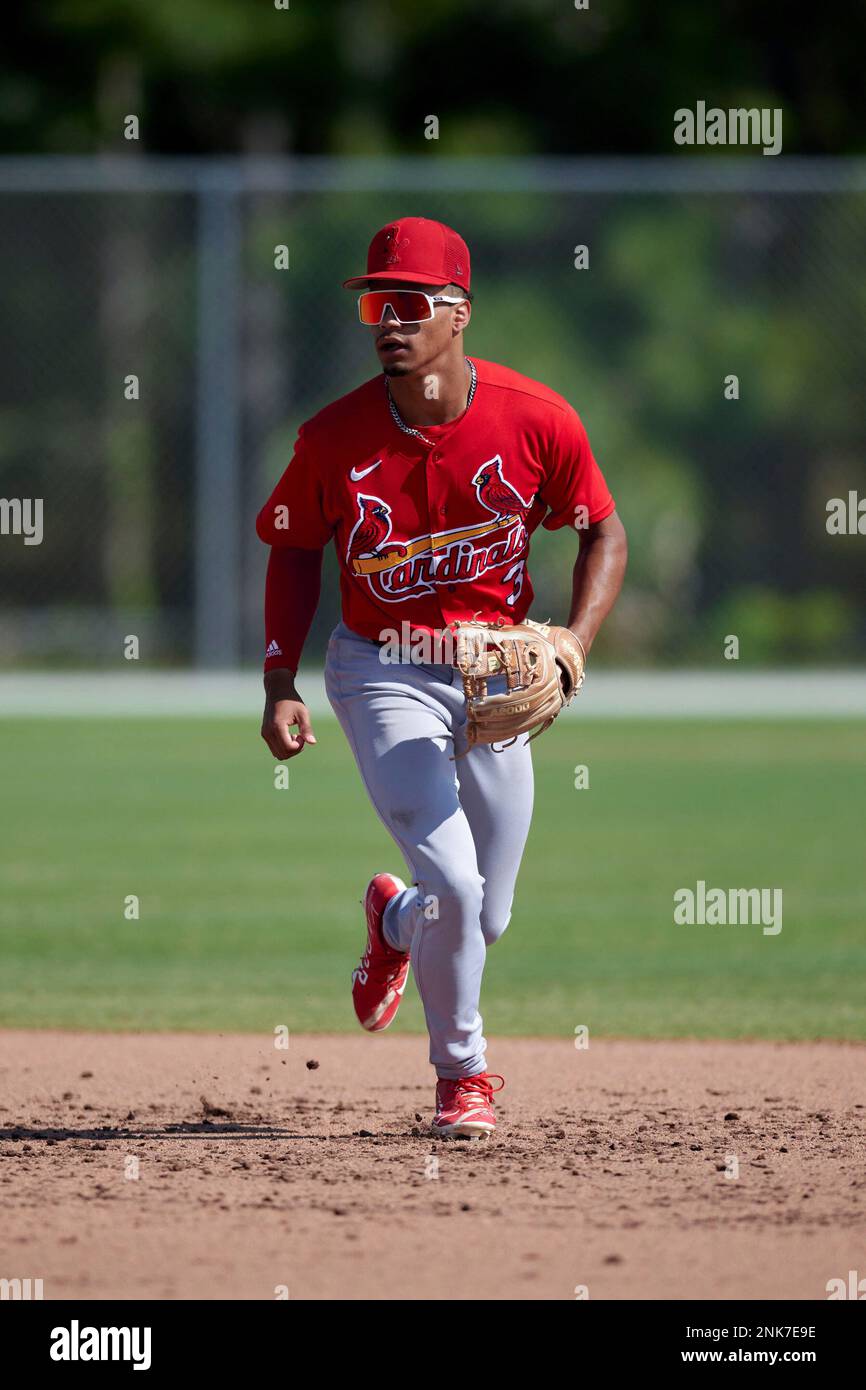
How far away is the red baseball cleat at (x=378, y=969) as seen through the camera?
209 inches

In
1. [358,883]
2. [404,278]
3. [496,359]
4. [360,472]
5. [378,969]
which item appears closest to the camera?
[404,278]

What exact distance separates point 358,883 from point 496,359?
1014cm

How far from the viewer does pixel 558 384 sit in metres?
19.2

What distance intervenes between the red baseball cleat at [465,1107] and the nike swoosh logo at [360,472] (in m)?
1.52

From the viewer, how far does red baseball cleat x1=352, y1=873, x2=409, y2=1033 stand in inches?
209

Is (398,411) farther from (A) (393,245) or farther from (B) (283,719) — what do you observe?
(B) (283,719)

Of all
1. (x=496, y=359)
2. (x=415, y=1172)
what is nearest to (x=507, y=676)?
(x=415, y=1172)

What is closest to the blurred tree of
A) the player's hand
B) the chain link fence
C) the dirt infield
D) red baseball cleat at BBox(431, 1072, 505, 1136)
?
the chain link fence

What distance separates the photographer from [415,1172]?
15.0 ft

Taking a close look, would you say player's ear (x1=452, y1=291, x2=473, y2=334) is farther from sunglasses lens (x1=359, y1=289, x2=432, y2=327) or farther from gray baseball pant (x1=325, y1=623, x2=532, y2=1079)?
gray baseball pant (x1=325, y1=623, x2=532, y2=1079)

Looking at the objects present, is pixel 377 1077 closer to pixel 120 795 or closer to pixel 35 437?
pixel 120 795

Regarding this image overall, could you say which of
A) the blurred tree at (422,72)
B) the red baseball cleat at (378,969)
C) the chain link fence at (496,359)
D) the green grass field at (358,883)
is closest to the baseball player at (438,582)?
the red baseball cleat at (378,969)

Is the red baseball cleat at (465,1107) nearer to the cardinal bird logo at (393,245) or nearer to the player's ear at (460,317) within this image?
the player's ear at (460,317)

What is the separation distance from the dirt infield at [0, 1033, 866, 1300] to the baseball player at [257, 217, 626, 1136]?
442 millimetres
